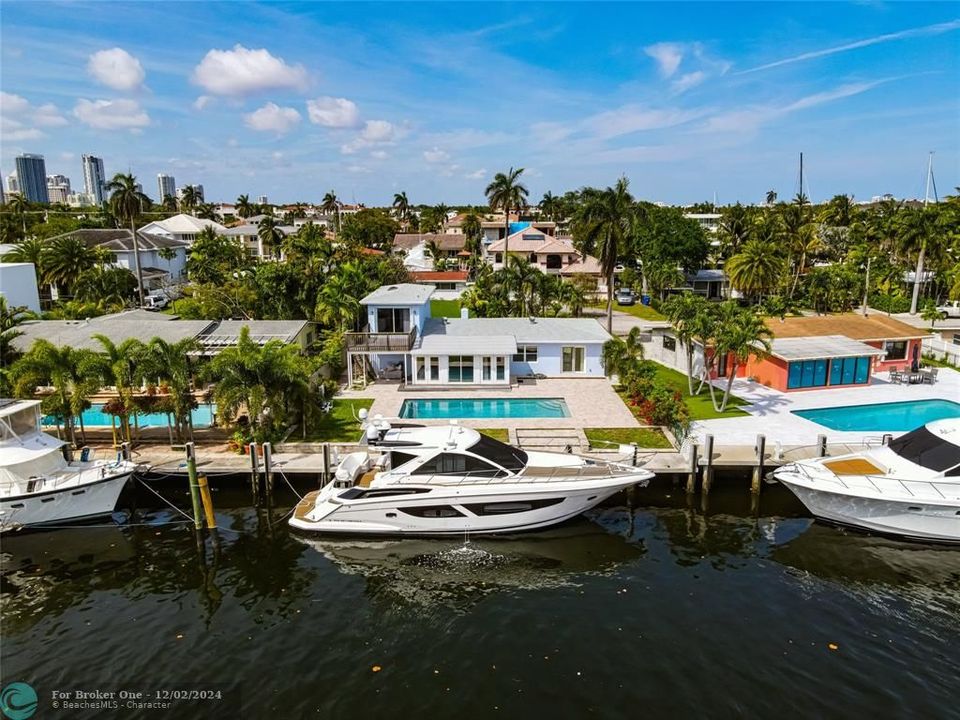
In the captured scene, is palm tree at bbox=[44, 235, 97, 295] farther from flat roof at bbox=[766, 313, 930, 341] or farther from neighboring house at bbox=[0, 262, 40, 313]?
flat roof at bbox=[766, 313, 930, 341]

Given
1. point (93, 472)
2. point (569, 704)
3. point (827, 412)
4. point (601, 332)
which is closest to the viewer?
point (569, 704)

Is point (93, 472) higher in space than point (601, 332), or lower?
lower

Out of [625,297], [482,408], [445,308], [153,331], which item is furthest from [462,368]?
[625,297]

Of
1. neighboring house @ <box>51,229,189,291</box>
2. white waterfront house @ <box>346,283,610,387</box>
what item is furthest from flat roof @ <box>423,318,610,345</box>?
neighboring house @ <box>51,229,189,291</box>

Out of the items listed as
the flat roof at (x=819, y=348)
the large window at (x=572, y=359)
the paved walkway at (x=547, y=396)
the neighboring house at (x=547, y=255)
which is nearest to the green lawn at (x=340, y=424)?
the paved walkway at (x=547, y=396)

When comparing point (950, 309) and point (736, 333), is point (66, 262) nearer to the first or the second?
point (736, 333)

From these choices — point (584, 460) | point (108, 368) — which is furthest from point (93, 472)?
point (584, 460)

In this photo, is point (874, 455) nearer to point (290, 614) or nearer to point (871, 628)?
point (871, 628)

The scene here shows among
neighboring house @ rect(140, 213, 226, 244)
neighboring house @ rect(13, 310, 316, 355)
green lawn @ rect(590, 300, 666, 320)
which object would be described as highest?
neighboring house @ rect(140, 213, 226, 244)
